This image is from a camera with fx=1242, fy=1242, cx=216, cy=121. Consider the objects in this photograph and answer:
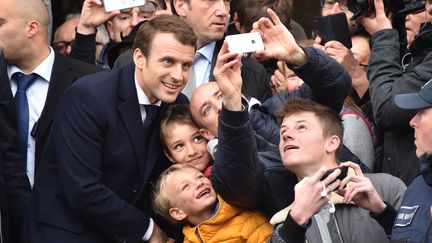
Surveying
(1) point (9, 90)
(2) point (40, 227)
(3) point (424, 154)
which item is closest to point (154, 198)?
(2) point (40, 227)

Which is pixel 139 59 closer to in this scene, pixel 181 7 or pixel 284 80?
pixel 284 80

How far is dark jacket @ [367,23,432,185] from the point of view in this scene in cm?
602

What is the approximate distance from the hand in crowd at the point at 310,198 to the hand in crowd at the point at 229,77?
0.71 m

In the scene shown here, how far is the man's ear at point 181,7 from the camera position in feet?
24.6

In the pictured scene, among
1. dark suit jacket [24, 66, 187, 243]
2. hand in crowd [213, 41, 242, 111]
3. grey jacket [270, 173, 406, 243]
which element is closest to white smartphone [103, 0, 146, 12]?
dark suit jacket [24, 66, 187, 243]

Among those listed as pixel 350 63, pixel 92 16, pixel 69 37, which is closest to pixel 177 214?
pixel 350 63

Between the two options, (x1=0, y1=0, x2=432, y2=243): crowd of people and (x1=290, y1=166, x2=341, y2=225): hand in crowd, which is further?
(x1=0, y1=0, x2=432, y2=243): crowd of people

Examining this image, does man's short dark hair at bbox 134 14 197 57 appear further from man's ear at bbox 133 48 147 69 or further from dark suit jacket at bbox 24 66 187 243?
dark suit jacket at bbox 24 66 187 243

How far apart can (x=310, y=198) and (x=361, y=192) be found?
0.86 ft

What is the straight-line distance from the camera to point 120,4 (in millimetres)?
7344

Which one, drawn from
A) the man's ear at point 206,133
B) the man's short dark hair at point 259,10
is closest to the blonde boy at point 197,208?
the man's ear at point 206,133

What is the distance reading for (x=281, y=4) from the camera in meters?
7.59

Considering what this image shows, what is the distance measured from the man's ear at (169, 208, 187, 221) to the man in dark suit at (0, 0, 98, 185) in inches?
38.4

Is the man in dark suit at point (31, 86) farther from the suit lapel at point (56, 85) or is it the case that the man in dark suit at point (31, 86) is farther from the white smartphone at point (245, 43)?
the white smartphone at point (245, 43)
